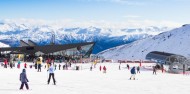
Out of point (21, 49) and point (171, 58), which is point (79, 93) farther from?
point (21, 49)

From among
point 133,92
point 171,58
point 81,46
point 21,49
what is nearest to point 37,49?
point 21,49

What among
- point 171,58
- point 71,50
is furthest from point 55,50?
point 171,58

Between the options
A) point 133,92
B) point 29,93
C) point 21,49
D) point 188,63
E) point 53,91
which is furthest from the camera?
point 21,49

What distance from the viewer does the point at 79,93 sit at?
20562mm

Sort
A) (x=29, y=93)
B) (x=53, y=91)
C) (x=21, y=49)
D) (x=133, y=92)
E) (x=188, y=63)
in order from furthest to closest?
(x=21, y=49), (x=188, y=63), (x=133, y=92), (x=53, y=91), (x=29, y=93)

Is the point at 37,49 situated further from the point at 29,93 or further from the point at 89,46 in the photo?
the point at 29,93

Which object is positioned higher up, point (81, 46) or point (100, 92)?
point (81, 46)

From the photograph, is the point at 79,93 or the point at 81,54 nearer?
the point at 79,93

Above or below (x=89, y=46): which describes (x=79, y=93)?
below

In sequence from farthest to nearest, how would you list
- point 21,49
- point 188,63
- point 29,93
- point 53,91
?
point 21,49 → point 188,63 → point 53,91 → point 29,93

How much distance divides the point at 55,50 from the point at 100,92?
237ft

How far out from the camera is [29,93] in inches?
Result: 772

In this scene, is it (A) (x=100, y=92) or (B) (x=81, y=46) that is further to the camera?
(B) (x=81, y=46)

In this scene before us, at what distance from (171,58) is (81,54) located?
3307 cm
